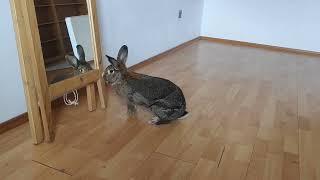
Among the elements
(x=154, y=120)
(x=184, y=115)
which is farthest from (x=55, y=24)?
(x=184, y=115)

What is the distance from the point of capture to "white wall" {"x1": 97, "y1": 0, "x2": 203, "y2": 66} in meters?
2.28

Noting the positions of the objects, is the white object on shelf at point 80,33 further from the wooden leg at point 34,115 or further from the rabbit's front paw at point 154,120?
the rabbit's front paw at point 154,120

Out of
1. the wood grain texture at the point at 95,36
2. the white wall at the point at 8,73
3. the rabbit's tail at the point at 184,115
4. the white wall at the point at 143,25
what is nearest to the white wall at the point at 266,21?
the white wall at the point at 143,25

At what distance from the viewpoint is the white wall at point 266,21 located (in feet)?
11.8

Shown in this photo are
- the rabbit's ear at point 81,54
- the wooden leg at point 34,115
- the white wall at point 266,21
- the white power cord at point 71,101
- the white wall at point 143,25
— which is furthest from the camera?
the white wall at point 266,21

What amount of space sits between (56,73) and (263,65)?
234 centimetres

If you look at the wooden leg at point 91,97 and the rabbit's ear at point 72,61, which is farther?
the wooden leg at point 91,97

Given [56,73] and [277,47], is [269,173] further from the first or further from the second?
[277,47]

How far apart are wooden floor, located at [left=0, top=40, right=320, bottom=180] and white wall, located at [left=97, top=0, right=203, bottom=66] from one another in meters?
0.57

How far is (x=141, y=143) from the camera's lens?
1540 mm

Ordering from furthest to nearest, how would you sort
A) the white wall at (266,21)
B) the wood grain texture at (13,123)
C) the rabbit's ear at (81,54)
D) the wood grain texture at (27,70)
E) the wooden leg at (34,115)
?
1. the white wall at (266,21)
2. the rabbit's ear at (81,54)
3. the wood grain texture at (13,123)
4. the wooden leg at (34,115)
5. the wood grain texture at (27,70)

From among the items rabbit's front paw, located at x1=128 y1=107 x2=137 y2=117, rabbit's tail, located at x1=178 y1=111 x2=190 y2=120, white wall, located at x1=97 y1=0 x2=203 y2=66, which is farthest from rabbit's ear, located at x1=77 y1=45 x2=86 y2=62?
rabbit's tail, located at x1=178 y1=111 x2=190 y2=120

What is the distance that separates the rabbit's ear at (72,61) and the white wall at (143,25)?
617 millimetres

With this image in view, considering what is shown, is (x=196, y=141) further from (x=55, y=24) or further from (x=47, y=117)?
(x=55, y=24)
